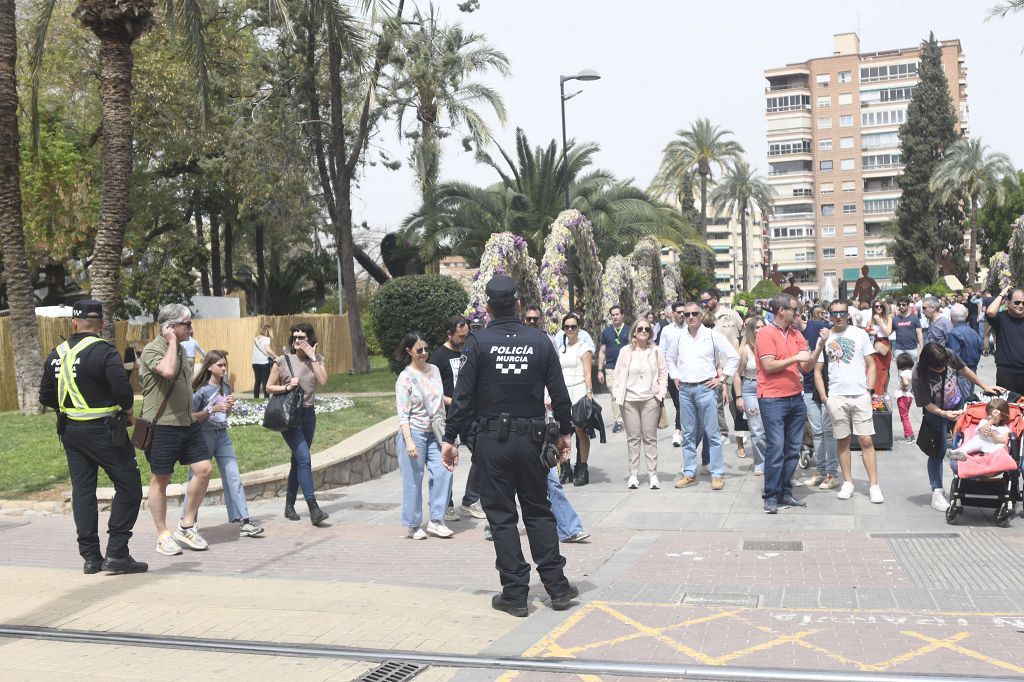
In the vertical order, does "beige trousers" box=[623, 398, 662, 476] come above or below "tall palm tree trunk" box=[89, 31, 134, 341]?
below

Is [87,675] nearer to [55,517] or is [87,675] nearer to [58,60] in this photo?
[55,517]

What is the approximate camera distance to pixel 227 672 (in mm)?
5324

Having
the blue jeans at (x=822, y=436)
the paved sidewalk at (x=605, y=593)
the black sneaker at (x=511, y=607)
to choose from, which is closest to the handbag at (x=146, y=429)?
the paved sidewalk at (x=605, y=593)

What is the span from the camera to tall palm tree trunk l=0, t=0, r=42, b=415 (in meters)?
15.9

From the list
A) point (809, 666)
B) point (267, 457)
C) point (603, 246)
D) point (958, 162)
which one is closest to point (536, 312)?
point (267, 457)

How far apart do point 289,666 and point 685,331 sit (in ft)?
22.7

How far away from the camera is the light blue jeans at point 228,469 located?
9.05 m

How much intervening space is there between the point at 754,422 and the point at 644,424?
1364mm

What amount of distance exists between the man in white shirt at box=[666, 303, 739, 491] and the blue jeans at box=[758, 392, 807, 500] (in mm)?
1156

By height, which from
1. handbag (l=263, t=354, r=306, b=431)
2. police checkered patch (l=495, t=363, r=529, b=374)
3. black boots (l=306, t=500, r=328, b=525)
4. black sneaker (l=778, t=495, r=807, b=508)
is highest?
police checkered patch (l=495, t=363, r=529, b=374)

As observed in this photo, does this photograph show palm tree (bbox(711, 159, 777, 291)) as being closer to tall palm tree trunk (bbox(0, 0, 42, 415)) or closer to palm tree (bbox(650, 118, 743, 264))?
palm tree (bbox(650, 118, 743, 264))

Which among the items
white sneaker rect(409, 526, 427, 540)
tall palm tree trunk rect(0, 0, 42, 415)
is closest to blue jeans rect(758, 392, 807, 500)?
white sneaker rect(409, 526, 427, 540)

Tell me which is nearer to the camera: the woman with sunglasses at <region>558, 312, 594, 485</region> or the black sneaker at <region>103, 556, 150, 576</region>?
the black sneaker at <region>103, 556, 150, 576</region>

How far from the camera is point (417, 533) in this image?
9.13 meters
